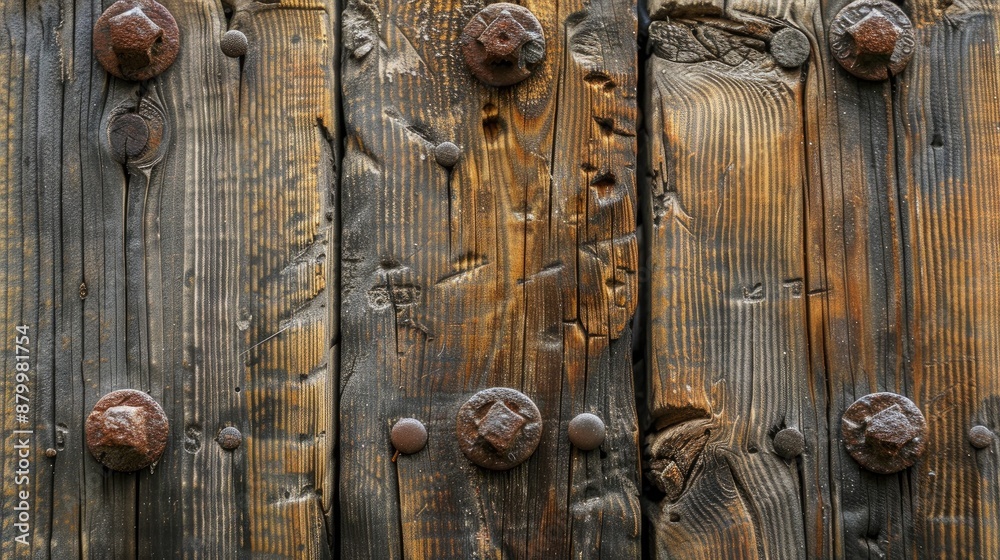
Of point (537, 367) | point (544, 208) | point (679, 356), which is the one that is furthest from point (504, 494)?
point (544, 208)

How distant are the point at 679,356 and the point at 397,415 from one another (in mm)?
558

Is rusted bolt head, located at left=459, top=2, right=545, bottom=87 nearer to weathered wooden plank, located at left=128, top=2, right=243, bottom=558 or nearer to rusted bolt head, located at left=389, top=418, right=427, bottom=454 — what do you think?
weathered wooden plank, located at left=128, top=2, right=243, bottom=558

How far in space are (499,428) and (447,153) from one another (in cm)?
54

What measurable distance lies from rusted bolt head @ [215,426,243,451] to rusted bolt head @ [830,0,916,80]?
4.56 feet

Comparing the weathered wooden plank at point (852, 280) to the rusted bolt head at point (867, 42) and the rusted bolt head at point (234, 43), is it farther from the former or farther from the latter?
the rusted bolt head at point (234, 43)

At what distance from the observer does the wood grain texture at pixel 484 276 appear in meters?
1.58

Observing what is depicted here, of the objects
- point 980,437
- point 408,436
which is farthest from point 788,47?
point 408,436

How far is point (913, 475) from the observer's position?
5.24 ft

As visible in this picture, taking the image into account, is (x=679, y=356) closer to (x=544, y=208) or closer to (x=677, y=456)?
(x=677, y=456)

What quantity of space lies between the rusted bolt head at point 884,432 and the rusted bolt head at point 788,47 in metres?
0.68

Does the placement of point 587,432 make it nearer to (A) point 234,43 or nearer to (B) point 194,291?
(B) point 194,291

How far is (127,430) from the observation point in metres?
1.52

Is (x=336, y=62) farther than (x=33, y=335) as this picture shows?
Yes

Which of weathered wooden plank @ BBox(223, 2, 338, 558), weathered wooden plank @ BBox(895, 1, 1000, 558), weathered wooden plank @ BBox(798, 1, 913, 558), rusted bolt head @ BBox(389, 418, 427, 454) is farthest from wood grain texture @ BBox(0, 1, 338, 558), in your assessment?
weathered wooden plank @ BBox(895, 1, 1000, 558)
